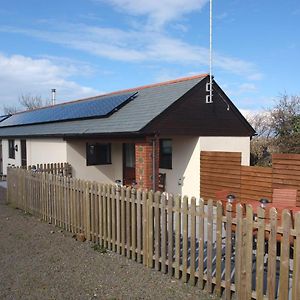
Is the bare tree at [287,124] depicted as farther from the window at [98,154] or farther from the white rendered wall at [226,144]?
the window at [98,154]

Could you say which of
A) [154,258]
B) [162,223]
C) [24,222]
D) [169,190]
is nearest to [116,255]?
[154,258]

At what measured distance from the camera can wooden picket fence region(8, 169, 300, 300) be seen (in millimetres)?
3864

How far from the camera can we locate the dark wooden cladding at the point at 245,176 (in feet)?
28.9

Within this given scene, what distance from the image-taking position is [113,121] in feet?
38.3

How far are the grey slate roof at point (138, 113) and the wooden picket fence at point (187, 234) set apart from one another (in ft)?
10.2

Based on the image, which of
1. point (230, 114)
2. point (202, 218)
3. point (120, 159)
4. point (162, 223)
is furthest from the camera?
point (120, 159)

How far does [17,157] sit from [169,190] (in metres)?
Result: 10.5

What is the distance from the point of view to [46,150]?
14.6 m

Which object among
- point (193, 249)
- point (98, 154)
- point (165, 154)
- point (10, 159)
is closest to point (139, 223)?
point (193, 249)

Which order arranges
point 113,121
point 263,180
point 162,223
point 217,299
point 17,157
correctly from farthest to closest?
point 17,157
point 113,121
point 263,180
point 162,223
point 217,299

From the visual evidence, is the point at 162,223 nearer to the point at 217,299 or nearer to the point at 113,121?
the point at 217,299

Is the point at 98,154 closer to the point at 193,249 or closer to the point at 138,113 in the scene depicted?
the point at 138,113

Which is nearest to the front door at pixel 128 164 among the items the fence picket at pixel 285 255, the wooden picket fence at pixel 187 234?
the wooden picket fence at pixel 187 234

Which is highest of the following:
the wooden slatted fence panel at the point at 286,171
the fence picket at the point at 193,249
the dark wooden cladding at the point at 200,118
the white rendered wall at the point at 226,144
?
the dark wooden cladding at the point at 200,118
